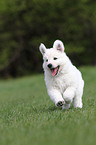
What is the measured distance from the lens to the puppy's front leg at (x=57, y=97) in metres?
6.10

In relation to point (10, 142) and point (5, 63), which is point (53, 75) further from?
point (5, 63)

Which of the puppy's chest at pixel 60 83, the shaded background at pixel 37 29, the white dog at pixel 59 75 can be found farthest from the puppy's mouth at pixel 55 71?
the shaded background at pixel 37 29

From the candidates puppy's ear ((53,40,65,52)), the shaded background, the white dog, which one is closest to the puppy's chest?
the white dog

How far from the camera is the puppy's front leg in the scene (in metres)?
6.10

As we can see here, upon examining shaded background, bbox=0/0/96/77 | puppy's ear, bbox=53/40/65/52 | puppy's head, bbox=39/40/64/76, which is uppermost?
shaded background, bbox=0/0/96/77

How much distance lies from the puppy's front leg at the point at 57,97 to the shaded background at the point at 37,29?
30421 mm

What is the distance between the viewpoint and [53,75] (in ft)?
21.4

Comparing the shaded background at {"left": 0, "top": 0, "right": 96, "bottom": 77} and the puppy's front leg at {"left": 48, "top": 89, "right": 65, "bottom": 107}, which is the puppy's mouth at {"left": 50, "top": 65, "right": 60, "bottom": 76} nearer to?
the puppy's front leg at {"left": 48, "top": 89, "right": 65, "bottom": 107}

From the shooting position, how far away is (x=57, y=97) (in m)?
6.23

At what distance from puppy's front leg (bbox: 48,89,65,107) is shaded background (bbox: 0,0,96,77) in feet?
99.8

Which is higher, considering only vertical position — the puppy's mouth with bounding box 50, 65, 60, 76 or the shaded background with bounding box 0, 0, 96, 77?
the shaded background with bounding box 0, 0, 96, 77

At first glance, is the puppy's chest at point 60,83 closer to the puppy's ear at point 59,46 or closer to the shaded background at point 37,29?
the puppy's ear at point 59,46

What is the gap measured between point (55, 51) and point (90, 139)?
3.51 metres

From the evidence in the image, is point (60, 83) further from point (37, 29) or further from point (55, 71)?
point (37, 29)
